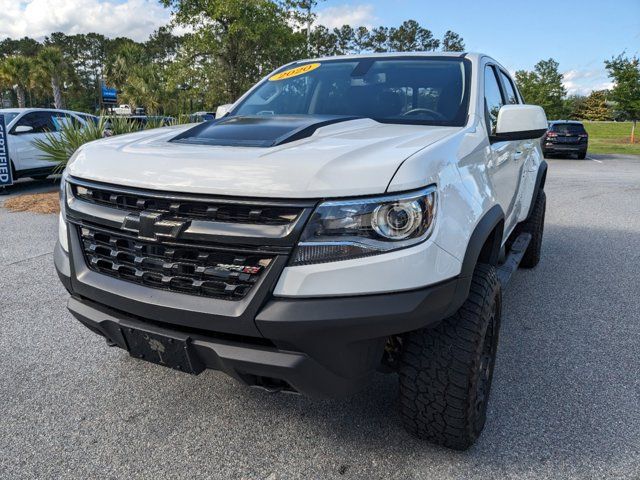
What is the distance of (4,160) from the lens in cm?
977

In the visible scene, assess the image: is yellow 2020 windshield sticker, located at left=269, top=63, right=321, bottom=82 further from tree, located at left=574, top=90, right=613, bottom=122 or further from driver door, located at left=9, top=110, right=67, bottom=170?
tree, located at left=574, top=90, right=613, bottom=122

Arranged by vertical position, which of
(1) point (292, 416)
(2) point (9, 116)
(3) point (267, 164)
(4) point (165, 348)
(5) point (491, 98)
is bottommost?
(1) point (292, 416)

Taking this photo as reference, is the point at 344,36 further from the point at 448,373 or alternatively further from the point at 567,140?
the point at 448,373

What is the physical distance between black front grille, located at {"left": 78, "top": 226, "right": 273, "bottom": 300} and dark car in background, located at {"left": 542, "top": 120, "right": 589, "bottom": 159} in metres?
19.7

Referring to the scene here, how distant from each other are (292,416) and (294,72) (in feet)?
7.52

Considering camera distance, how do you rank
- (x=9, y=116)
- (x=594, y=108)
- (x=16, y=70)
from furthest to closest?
(x=594, y=108) < (x=16, y=70) < (x=9, y=116)

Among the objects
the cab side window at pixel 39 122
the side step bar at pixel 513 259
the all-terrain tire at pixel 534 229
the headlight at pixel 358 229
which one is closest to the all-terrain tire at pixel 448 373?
the headlight at pixel 358 229

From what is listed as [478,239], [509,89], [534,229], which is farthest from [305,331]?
[534,229]

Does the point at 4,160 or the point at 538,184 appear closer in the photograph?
the point at 538,184

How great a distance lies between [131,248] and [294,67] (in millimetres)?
2157

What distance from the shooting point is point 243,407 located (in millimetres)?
2611

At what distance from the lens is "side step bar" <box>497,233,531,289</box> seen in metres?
3.06

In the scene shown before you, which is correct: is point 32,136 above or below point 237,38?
below

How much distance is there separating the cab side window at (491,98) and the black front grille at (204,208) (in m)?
1.56
